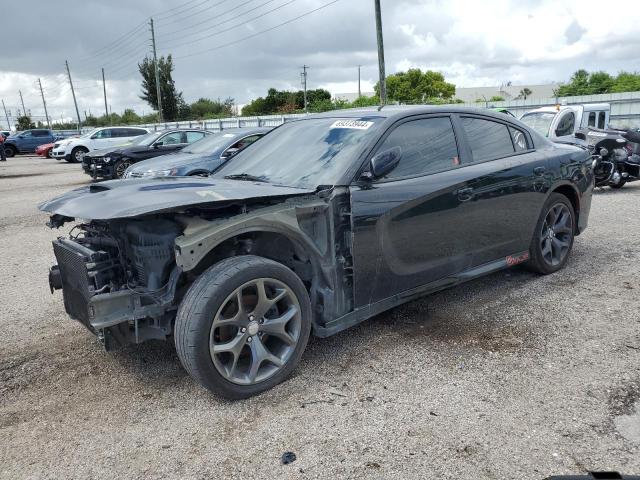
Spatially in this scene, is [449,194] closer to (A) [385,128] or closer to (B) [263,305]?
(A) [385,128]

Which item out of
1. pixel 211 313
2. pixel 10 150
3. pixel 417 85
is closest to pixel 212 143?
pixel 211 313

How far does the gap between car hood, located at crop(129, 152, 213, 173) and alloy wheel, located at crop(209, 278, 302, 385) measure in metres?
7.28

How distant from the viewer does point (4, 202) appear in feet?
40.1

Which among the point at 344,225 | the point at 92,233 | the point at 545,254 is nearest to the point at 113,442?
the point at 92,233

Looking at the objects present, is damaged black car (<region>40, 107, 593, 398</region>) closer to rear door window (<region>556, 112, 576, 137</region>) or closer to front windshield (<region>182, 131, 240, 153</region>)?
front windshield (<region>182, 131, 240, 153</region>)

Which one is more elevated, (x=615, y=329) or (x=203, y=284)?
(x=203, y=284)

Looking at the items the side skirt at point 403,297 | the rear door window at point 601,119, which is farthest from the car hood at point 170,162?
the rear door window at point 601,119

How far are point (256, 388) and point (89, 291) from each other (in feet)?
3.62

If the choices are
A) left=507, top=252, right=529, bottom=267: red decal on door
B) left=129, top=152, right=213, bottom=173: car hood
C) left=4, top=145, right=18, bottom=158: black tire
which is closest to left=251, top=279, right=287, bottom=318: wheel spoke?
left=507, top=252, right=529, bottom=267: red decal on door

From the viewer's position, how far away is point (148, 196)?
2990 mm

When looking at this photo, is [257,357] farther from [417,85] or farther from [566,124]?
[417,85]

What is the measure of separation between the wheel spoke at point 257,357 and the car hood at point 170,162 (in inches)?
289

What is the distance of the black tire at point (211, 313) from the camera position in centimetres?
282

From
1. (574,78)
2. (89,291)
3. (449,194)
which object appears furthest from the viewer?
(574,78)
